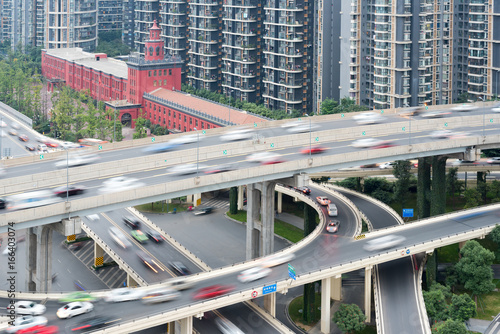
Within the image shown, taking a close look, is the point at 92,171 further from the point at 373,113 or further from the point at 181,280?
the point at 373,113

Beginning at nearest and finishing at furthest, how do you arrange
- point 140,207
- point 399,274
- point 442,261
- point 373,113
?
point 399,274
point 442,261
point 373,113
point 140,207

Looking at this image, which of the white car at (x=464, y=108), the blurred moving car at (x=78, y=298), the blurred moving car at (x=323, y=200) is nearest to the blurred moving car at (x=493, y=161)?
the white car at (x=464, y=108)

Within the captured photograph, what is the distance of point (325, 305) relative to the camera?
390 feet

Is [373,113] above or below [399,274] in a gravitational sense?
above

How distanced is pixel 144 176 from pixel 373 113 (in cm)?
5654

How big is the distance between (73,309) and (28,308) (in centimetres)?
570

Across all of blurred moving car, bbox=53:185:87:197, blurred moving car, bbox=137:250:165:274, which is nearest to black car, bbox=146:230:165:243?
blurred moving car, bbox=137:250:165:274

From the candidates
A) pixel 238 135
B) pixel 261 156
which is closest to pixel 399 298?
pixel 261 156

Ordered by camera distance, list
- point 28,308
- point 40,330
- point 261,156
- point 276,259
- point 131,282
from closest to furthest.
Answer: point 40,330 → point 28,308 → point 276,259 → point 261,156 → point 131,282

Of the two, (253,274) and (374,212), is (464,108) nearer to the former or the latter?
(374,212)

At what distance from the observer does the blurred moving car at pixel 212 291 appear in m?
109

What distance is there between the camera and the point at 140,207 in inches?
7013

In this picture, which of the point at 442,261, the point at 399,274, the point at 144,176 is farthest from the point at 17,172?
the point at 442,261

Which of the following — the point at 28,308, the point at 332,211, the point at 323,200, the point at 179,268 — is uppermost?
the point at 323,200
